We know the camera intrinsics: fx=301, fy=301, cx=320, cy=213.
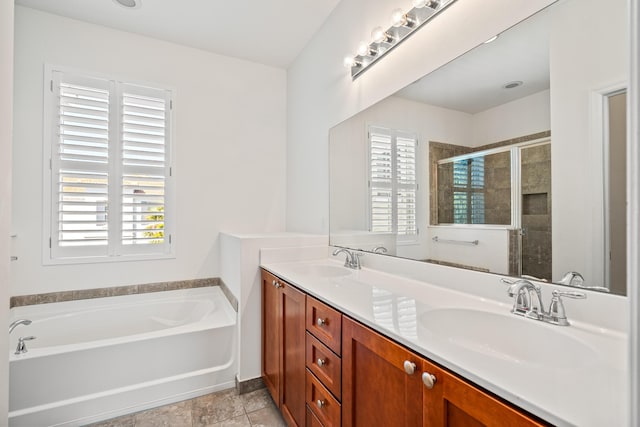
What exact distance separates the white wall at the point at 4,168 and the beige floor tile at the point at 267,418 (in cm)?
116

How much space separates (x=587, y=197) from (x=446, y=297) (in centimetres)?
57

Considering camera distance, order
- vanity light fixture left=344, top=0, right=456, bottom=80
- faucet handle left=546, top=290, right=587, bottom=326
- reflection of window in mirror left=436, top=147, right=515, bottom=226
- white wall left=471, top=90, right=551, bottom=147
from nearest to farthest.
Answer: faucet handle left=546, top=290, right=587, bottom=326 < white wall left=471, top=90, right=551, bottom=147 < reflection of window in mirror left=436, top=147, right=515, bottom=226 < vanity light fixture left=344, top=0, right=456, bottom=80

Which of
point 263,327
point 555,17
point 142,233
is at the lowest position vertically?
point 263,327

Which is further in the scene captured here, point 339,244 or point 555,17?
point 339,244

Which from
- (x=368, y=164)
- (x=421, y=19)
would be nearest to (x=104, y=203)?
(x=368, y=164)

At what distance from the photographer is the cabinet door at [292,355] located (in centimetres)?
144

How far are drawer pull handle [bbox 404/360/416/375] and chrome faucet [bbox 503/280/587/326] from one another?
17.0 inches

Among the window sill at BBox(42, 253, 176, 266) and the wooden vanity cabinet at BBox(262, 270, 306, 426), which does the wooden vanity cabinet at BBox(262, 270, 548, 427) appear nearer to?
the wooden vanity cabinet at BBox(262, 270, 306, 426)

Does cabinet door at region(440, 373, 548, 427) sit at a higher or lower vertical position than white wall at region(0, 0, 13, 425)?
lower

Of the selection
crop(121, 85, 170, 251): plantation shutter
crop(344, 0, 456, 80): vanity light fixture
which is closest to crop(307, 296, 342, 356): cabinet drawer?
crop(344, 0, 456, 80): vanity light fixture

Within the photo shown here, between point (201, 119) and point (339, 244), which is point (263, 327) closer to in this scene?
point (339, 244)

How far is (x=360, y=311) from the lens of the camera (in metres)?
1.02

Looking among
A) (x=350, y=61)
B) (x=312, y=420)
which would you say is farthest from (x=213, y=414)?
(x=350, y=61)

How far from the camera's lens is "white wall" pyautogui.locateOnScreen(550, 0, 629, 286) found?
2.78 ft
